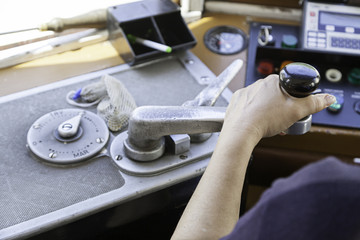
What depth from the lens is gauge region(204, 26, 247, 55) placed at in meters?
1.37

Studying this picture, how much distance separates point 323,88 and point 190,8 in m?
0.53

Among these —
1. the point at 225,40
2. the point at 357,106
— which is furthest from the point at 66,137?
the point at 357,106

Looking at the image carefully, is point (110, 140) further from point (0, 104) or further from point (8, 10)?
point (8, 10)

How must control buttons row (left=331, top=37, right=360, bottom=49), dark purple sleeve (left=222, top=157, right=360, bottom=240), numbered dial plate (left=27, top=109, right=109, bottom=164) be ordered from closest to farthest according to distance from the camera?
dark purple sleeve (left=222, top=157, right=360, bottom=240)
numbered dial plate (left=27, top=109, right=109, bottom=164)
control buttons row (left=331, top=37, right=360, bottom=49)

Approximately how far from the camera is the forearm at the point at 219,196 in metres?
0.67

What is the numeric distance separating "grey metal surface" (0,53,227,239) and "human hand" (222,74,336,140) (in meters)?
0.23

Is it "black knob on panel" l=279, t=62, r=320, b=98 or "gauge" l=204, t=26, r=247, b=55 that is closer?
"black knob on panel" l=279, t=62, r=320, b=98

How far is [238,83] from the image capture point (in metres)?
1.25

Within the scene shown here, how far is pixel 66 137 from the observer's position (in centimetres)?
99

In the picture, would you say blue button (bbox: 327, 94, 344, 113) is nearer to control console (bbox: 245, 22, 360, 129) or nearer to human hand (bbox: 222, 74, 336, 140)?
control console (bbox: 245, 22, 360, 129)

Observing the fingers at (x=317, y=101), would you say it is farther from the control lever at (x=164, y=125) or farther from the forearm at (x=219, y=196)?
the forearm at (x=219, y=196)

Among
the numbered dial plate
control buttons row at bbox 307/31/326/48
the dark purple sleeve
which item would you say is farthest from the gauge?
the dark purple sleeve

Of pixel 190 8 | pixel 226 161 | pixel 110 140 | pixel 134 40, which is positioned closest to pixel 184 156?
pixel 110 140

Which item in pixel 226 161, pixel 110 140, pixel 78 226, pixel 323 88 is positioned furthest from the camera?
pixel 323 88
